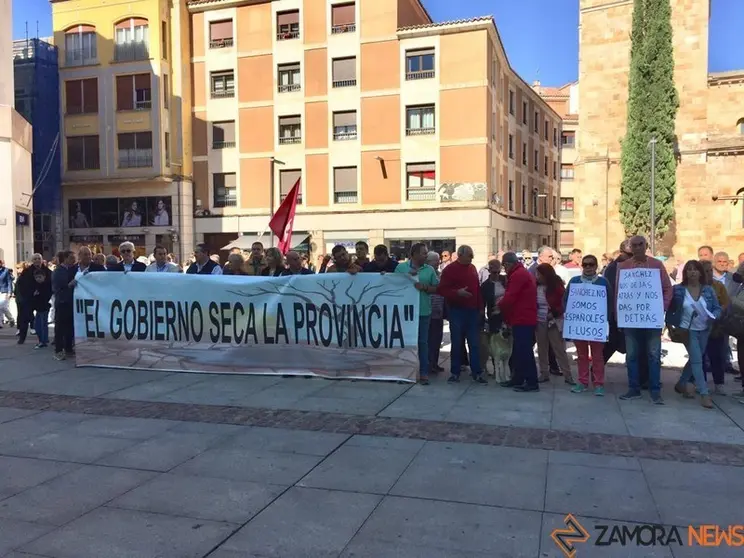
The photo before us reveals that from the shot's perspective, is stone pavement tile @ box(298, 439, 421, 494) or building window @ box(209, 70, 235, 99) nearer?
stone pavement tile @ box(298, 439, 421, 494)

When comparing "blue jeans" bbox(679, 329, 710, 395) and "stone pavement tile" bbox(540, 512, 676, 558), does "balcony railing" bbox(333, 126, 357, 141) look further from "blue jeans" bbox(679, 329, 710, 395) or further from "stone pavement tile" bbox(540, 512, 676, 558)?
"stone pavement tile" bbox(540, 512, 676, 558)

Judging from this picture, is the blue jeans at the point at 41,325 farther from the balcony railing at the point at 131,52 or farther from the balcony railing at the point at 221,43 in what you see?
the balcony railing at the point at 221,43

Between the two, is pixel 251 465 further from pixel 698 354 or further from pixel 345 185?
pixel 345 185

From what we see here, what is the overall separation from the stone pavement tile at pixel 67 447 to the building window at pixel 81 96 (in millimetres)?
34580

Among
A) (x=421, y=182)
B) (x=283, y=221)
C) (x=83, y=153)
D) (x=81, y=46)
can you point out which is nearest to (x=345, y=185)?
(x=421, y=182)

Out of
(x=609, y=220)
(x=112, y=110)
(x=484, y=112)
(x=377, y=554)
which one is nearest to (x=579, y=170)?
(x=609, y=220)

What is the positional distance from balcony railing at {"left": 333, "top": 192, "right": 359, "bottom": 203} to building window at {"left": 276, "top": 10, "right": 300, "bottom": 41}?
9061 mm

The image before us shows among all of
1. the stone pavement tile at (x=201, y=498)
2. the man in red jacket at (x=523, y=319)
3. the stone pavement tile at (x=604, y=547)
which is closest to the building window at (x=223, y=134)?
the man in red jacket at (x=523, y=319)

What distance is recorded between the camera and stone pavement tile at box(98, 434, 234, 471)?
202 inches

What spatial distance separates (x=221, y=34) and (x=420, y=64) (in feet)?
39.4

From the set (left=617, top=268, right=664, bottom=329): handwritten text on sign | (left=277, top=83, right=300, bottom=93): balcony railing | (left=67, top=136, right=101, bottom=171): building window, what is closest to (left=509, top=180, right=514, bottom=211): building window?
(left=277, top=83, right=300, bottom=93): balcony railing

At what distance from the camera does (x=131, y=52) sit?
3525 centimetres

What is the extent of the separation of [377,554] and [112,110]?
37.1 metres

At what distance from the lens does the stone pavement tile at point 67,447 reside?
17.5 feet
